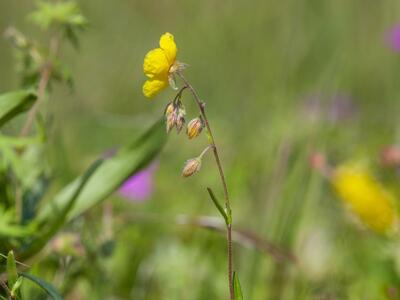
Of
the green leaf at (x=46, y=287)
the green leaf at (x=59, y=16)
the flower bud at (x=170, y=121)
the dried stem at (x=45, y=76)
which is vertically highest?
the green leaf at (x=59, y=16)

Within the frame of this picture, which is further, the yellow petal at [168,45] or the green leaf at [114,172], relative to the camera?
the green leaf at [114,172]

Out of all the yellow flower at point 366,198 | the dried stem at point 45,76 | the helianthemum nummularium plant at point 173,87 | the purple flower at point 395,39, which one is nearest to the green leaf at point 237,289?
the helianthemum nummularium plant at point 173,87

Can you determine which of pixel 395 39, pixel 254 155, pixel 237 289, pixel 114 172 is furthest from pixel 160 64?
pixel 395 39

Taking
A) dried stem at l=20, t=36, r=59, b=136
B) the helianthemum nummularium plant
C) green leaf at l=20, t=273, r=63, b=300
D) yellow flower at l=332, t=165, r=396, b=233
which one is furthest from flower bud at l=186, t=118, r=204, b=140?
yellow flower at l=332, t=165, r=396, b=233

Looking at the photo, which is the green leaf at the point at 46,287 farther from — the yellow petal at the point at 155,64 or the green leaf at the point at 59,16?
the green leaf at the point at 59,16

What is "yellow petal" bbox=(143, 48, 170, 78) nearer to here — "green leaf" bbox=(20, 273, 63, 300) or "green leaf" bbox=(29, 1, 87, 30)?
"green leaf" bbox=(20, 273, 63, 300)

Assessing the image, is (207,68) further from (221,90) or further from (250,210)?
(250,210)
